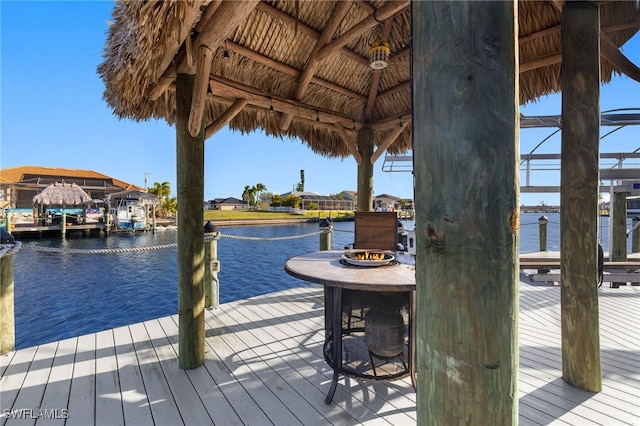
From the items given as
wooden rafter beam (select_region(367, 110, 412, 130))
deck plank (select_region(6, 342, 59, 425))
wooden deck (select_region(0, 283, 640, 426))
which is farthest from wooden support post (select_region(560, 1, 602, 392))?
deck plank (select_region(6, 342, 59, 425))

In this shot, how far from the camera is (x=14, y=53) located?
6.22 m

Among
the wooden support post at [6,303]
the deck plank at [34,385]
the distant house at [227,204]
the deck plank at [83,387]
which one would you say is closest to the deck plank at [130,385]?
the deck plank at [83,387]

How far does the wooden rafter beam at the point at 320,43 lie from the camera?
2955 mm

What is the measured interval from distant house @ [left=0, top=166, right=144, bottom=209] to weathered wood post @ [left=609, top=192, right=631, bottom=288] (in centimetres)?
3206

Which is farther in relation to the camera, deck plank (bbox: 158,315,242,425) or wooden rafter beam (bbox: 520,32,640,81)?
wooden rafter beam (bbox: 520,32,640,81)

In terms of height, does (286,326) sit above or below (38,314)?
above

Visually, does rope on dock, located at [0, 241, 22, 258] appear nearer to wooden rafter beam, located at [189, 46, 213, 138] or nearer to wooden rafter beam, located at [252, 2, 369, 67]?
wooden rafter beam, located at [189, 46, 213, 138]

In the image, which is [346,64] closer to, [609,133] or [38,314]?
[609,133]

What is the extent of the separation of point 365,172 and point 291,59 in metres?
1.94

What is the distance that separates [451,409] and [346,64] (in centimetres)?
411

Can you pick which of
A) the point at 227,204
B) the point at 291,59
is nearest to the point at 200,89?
the point at 291,59

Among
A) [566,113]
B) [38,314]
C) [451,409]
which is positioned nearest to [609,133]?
[566,113]

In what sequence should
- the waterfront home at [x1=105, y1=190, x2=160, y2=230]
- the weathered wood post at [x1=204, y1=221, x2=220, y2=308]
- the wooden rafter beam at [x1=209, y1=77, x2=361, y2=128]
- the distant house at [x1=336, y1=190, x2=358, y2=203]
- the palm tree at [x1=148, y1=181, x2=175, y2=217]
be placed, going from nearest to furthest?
1. the wooden rafter beam at [x1=209, y1=77, x2=361, y2=128]
2. the weathered wood post at [x1=204, y1=221, x2=220, y2=308]
3. the waterfront home at [x1=105, y1=190, x2=160, y2=230]
4. the palm tree at [x1=148, y1=181, x2=175, y2=217]
5. the distant house at [x1=336, y1=190, x2=358, y2=203]

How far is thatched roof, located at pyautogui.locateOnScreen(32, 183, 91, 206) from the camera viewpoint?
19.0 metres
